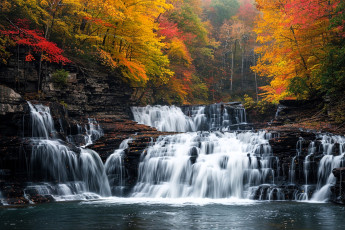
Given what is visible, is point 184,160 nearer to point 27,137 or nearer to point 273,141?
point 273,141

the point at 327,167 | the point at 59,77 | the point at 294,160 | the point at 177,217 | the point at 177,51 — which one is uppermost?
the point at 177,51

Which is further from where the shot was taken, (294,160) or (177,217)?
(294,160)

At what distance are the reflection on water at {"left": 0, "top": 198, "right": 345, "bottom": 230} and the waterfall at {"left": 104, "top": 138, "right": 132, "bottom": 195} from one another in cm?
366

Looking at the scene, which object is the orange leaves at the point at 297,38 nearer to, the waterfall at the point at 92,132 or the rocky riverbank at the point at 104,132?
the rocky riverbank at the point at 104,132

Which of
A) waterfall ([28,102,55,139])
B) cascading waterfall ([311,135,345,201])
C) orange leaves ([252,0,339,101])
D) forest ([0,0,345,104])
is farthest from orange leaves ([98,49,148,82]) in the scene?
cascading waterfall ([311,135,345,201])

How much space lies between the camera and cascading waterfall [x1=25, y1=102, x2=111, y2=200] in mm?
11477

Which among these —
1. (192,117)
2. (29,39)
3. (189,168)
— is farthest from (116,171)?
(192,117)

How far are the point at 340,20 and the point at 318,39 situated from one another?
14.7 feet

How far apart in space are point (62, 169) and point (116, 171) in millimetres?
2245

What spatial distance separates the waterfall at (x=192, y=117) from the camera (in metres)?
22.5

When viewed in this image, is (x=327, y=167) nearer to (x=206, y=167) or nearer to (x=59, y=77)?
(x=206, y=167)

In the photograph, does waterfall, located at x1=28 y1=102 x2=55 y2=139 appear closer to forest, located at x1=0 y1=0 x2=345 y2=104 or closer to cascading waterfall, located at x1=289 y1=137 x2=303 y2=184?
forest, located at x1=0 y1=0 x2=345 y2=104

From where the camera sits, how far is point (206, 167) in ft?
41.1

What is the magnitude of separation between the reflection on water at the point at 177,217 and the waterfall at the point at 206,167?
253 cm
